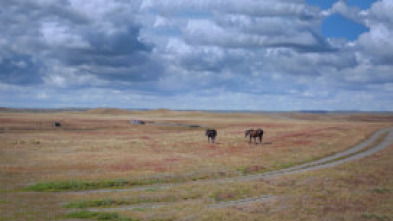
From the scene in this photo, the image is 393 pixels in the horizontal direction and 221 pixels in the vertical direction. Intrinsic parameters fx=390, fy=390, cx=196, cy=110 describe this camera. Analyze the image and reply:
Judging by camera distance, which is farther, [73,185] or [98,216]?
[73,185]

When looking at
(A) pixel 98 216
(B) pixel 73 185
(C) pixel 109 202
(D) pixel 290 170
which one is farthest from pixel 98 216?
(D) pixel 290 170

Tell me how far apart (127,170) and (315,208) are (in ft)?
53.9

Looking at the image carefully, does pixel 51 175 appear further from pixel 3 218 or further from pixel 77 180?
pixel 3 218

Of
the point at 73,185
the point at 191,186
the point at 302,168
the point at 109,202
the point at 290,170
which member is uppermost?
the point at 302,168

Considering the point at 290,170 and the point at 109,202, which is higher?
the point at 290,170

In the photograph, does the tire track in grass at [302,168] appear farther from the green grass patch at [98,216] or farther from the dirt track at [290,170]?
the green grass patch at [98,216]

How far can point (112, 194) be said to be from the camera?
2170cm

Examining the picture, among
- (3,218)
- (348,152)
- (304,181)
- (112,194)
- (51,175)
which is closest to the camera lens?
(3,218)

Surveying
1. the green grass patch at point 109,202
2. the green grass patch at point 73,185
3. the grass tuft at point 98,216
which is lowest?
the green grass patch at point 73,185

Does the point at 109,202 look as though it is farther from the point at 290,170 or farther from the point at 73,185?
the point at 290,170

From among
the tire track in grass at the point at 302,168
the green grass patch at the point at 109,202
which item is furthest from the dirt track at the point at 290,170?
the green grass patch at the point at 109,202

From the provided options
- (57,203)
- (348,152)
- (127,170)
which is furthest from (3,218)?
(348,152)

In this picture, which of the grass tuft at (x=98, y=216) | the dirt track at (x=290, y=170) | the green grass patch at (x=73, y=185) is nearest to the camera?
the grass tuft at (x=98, y=216)

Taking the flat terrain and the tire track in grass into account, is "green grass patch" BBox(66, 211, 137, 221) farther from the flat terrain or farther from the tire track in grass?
the tire track in grass
